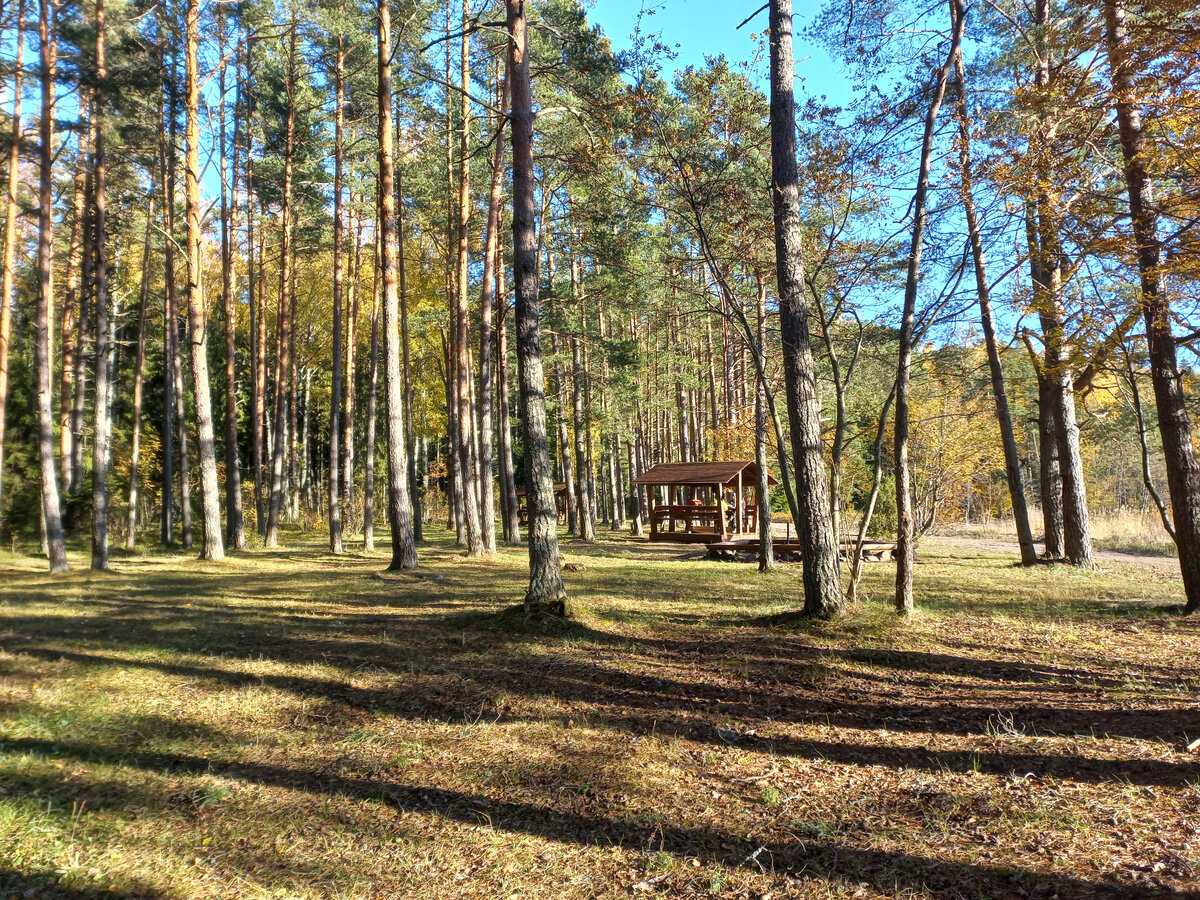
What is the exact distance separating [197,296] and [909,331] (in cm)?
1363

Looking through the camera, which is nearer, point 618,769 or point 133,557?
point 618,769

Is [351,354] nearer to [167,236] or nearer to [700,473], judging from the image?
[167,236]

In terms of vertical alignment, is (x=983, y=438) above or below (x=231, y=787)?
above

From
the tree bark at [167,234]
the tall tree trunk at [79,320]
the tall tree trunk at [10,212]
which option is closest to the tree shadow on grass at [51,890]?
the tall tree trunk at [10,212]

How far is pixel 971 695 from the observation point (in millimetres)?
5039

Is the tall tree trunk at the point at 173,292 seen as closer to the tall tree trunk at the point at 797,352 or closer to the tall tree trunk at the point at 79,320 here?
the tall tree trunk at the point at 79,320

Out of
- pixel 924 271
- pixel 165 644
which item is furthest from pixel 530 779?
pixel 924 271

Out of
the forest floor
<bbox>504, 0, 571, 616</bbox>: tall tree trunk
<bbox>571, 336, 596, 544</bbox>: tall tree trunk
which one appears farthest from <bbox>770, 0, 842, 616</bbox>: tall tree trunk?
<bbox>571, 336, 596, 544</bbox>: tall tree trunk

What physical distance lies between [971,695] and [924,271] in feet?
18.3

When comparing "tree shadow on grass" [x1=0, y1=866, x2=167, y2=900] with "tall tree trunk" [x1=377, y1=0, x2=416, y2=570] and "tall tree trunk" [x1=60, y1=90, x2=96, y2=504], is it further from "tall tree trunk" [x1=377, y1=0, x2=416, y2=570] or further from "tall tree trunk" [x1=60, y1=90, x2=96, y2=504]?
"tall tree trunk" [x1=60, y1=90, x2=96, y2=504]

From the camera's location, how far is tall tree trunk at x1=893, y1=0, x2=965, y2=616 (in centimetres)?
700

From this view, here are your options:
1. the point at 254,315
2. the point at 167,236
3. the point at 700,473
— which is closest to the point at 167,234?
the point at 167,236

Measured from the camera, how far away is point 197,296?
13.7 meters

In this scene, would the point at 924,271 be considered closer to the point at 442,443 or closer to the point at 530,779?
the point at 530,779
